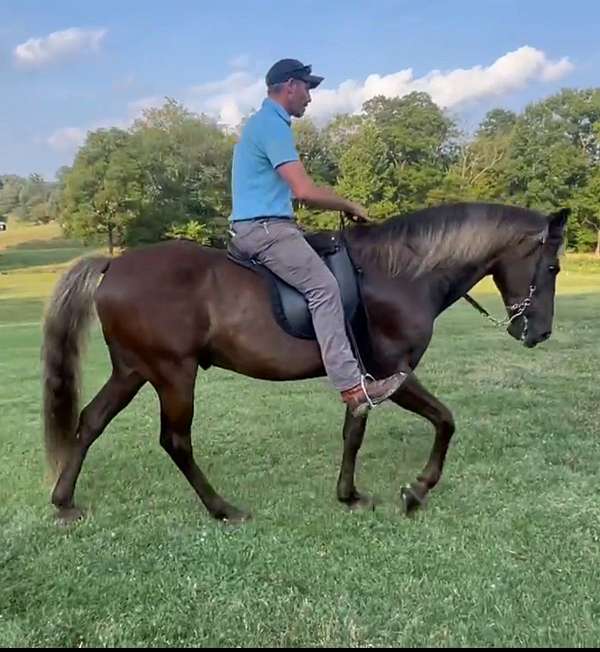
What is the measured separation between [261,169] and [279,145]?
24cm

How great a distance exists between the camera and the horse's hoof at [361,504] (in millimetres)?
4680

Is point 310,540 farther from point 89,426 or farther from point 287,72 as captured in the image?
point 287,72

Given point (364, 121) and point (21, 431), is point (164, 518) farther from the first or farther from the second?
point (364, 121)

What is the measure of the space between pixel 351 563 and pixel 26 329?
55.4 ft

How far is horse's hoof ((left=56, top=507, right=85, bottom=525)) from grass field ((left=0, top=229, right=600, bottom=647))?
0.30ft

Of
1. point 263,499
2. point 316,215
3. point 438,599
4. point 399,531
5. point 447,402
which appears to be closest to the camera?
point 438,599

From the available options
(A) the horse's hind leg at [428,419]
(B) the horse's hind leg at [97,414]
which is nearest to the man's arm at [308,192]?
(A) the horse's hind leg at [428,419]

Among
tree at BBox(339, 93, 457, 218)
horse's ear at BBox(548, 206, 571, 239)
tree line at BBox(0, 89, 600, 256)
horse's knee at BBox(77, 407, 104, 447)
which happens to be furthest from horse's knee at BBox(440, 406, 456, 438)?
tree at BBox(339, 93, 457, 218)

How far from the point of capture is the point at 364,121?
67.9 metres

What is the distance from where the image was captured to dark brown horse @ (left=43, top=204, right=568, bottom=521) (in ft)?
14.6

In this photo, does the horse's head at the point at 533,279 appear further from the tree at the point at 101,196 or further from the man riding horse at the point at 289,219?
the tree at the point at 101,196

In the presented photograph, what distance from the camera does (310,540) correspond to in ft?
13.5

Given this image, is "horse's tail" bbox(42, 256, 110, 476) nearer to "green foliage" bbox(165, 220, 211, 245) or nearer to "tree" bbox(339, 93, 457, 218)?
"green foliage" bbox(165, 220, 211, 245)

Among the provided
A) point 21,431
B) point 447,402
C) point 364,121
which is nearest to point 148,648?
point 21,431
